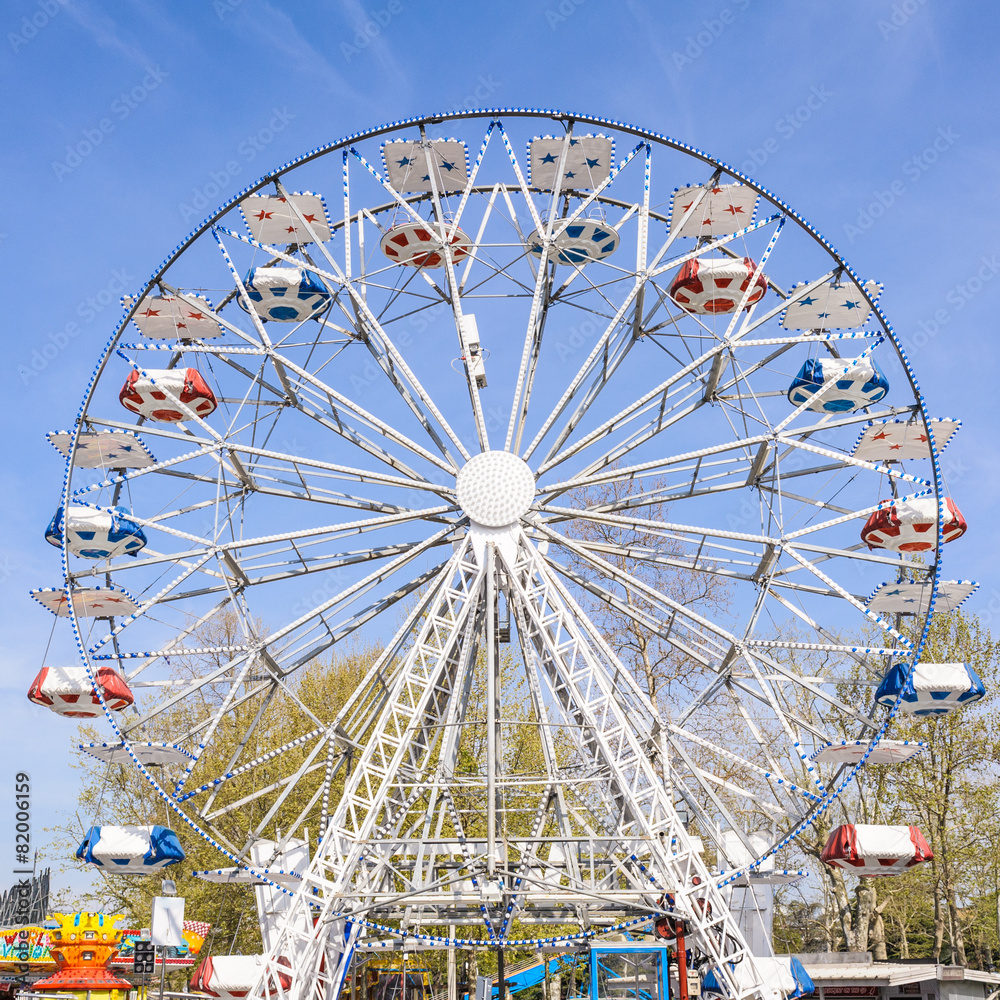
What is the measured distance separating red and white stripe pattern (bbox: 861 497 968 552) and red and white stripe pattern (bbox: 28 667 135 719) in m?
11.3

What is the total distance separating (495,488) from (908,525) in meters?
6.14

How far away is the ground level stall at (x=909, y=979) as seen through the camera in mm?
21828

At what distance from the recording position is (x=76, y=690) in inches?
610

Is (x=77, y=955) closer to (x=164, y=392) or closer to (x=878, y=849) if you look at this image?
(x=164, y=392)

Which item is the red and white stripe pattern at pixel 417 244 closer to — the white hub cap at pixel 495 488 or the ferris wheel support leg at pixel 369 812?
the white hub cap at pixel 495 488

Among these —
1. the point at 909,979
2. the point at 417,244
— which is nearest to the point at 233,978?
the point at 417,244

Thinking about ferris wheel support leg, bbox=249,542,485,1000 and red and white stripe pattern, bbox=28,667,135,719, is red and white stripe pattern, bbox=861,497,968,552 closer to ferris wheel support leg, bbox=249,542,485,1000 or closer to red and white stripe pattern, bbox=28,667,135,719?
ferris wheel support leg, bbox=249,542,485,1000

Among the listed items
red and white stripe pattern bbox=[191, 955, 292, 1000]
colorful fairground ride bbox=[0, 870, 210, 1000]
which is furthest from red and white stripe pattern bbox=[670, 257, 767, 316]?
colorful fairground ride bbox=[0, 870, 210, 1000]

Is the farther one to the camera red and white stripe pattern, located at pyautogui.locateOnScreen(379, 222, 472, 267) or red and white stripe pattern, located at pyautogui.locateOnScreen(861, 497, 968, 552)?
red and white stripe pattern, located at pyautogui.locateOnScreen(379, 222, 472, 267)

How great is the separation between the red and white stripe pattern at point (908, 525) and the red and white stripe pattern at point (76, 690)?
37.1 feet

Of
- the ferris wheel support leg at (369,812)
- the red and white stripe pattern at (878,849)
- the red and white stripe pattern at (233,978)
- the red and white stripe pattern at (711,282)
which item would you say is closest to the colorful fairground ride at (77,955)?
the red and white stripe pattern at (233,978)

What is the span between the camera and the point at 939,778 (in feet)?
91.8

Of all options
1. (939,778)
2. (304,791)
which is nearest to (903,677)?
(939,778)

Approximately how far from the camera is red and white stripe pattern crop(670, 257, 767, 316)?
1627cm
